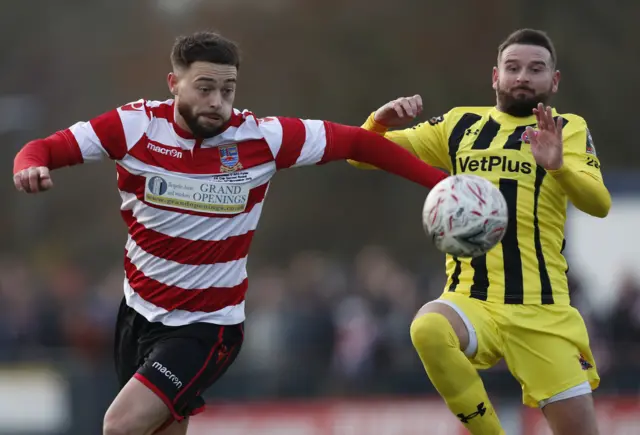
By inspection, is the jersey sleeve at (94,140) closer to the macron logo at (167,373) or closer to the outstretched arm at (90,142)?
the outstretched arm at (90,142)

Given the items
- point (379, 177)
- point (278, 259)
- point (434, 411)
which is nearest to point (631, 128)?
point (379, 177)

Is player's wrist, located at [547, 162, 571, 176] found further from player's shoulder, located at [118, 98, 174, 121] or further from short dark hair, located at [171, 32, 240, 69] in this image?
player's shoulder, located at [118, 98, 174, 121]

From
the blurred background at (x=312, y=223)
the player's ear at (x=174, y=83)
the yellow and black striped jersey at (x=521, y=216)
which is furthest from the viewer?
the blurred background at (x=312, y=223)

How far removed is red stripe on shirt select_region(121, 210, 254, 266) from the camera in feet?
23.2

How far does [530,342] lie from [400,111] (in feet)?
4.90

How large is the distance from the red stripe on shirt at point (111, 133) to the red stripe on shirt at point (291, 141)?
2.84ft

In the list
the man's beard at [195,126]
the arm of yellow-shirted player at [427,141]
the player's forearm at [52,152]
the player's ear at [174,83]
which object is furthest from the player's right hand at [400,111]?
the player's forearm at [52,152]

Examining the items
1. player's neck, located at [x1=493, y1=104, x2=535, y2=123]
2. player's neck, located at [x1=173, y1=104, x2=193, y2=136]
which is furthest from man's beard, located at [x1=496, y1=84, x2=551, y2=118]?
player's neck, located at [x1=173, y1=104, x2=193, y2=136]

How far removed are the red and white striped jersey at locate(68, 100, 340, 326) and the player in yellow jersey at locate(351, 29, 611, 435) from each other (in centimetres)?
75

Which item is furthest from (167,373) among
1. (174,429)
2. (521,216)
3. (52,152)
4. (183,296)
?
(521,216)

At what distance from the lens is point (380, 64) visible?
26672 mm

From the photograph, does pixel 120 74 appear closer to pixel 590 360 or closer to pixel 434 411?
pixel 434 411

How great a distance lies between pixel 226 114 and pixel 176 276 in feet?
3.10

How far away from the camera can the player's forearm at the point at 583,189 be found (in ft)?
22.9
